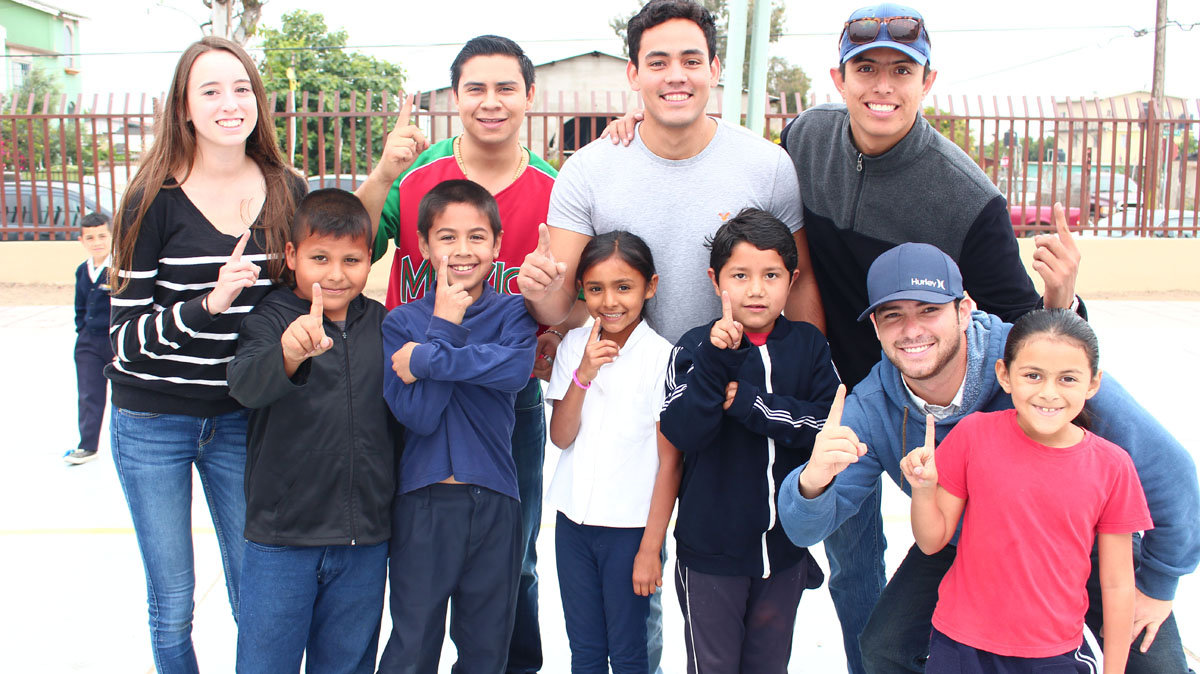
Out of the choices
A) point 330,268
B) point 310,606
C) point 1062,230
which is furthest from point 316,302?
point 1062,230

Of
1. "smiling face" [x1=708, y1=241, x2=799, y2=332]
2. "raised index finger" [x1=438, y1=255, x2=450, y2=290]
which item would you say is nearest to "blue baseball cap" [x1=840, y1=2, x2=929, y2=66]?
"smiling face" [x1=708, y1=241, x2=799, y2=332]

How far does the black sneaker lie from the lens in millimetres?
5000

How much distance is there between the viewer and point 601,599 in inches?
101

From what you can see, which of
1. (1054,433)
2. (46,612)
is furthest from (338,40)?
(1054,433)

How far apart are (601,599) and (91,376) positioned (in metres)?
3.72

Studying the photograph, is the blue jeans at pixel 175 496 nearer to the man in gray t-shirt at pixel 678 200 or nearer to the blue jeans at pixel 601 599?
the blue jeans at pixel 601 599

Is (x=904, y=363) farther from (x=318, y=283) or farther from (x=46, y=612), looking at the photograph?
(x=46, y=612)

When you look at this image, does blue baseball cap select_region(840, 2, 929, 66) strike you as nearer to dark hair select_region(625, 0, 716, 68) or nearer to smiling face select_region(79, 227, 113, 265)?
dark hair select_region(625, 0, 716, 68)

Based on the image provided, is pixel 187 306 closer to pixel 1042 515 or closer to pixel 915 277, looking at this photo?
pixel 915 277

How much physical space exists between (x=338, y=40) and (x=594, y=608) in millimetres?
28097

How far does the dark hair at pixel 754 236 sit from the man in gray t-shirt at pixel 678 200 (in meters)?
0.11

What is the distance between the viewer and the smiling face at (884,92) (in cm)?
242

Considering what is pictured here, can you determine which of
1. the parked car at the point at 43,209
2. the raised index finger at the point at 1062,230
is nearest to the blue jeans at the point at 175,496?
the raised index finger at the point at 1062,230

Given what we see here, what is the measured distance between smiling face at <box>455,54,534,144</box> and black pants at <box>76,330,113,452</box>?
3.21 meters
